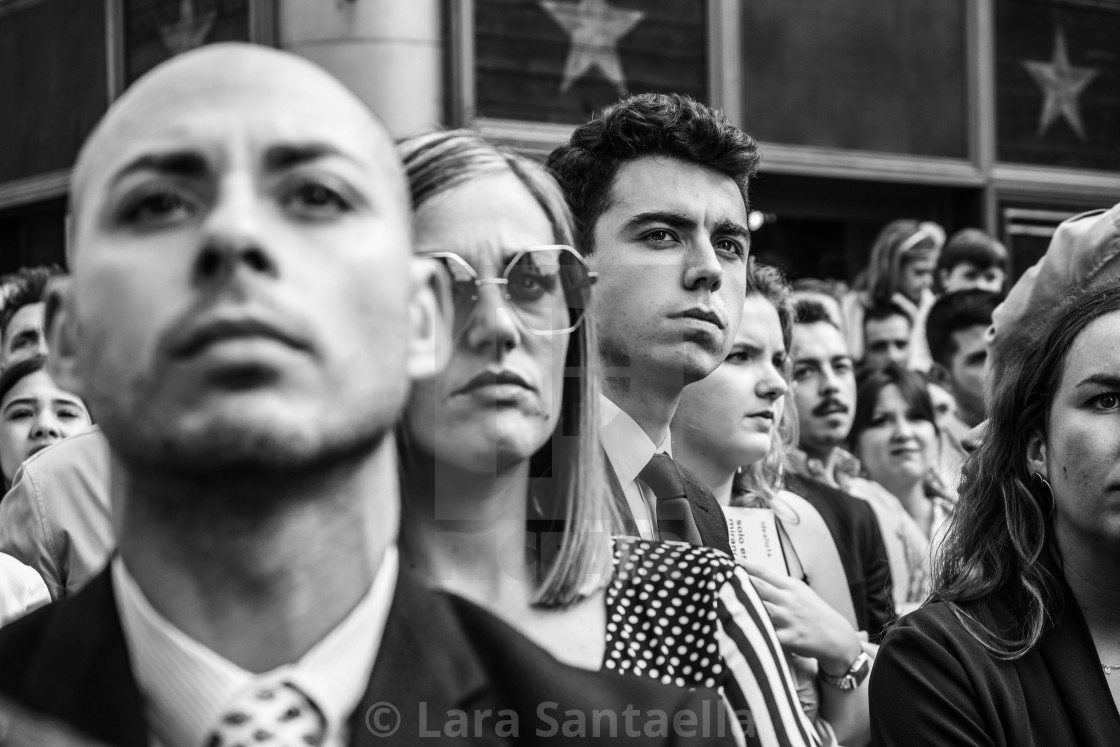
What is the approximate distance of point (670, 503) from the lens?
8.98 feet

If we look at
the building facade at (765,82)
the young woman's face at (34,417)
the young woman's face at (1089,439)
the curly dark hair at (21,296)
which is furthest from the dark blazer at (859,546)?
the building facade at (765,82)

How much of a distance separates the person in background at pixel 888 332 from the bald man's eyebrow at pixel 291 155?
5384 millimetres

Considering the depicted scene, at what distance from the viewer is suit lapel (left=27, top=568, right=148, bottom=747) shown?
1.52m

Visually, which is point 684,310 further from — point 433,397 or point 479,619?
point 479,619

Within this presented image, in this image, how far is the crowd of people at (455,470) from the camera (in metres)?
1.45

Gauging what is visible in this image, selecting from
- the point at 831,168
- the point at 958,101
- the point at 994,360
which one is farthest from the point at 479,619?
the point at 958,101

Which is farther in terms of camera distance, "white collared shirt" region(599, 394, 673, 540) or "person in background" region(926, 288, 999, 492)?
"person in background" region(926, 288, 999, 492)

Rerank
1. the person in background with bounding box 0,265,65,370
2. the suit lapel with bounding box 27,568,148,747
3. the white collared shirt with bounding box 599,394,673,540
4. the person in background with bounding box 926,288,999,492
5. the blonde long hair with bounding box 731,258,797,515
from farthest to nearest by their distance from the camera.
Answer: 1. the person in background with bounding box 926,288,999,492
2. the person in background with bounding box 0,265,65,370
3. the blonde long hair with bounding box 731,258,797,515
4. the white collared shirt with bounding box 599,394,673,540
5. the suit lapel with bounding box 27,568,148,747

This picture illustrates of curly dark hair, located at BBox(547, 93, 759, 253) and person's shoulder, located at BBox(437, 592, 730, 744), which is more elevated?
curly dark hair, located at BBox(547, 93, 759, 253)

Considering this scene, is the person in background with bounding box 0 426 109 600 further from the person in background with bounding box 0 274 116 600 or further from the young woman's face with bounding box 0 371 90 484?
the young woman's face with bounding box 0 371 90 484

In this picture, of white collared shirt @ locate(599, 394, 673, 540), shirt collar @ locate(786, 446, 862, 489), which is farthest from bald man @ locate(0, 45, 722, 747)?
shirt collar @ locate(786, 446, 862, 489)

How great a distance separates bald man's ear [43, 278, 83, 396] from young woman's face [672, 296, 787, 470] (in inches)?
85.8

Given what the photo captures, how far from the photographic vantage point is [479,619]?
5.64 ft

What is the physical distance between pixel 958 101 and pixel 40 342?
19.6 feet
